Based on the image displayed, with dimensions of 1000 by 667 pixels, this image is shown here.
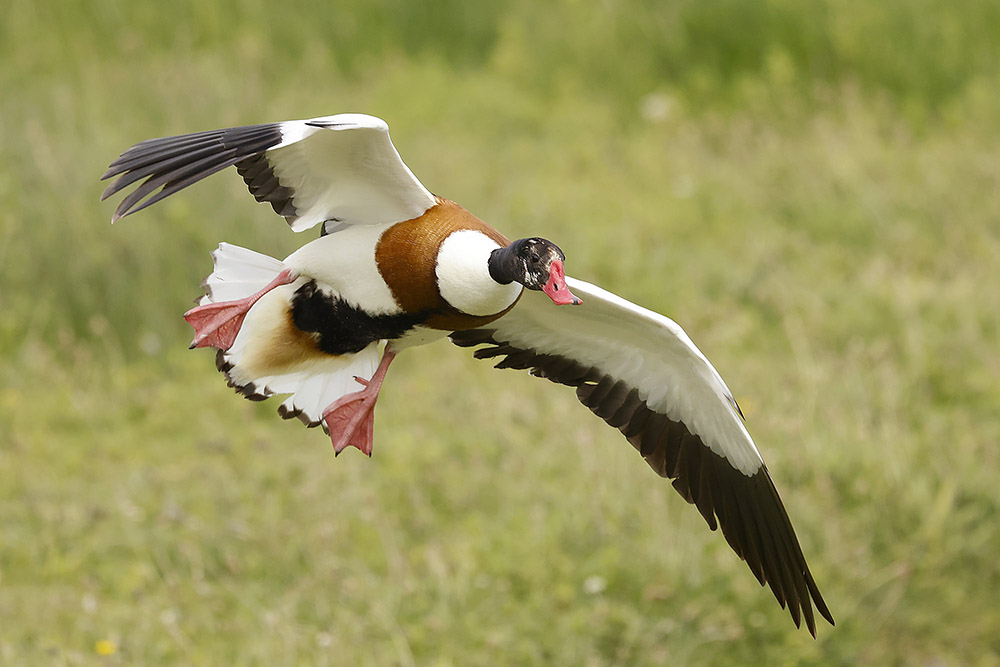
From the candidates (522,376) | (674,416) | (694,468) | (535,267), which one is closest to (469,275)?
(535,267)

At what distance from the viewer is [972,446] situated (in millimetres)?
4355

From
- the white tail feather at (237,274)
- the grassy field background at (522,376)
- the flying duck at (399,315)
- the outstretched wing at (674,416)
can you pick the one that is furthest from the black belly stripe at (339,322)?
the grassy field background at (522,376)

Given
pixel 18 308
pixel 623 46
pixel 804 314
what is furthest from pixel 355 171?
pixel 623 46

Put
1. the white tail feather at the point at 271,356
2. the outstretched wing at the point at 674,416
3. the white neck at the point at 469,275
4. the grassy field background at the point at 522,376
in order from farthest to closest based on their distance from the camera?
1. the grassy field background at the point at 522,376
2. the outstretched wing at the point at 674,416
3. the white tail feather at the point at 271,356
4. the white neck at the point at 469,275

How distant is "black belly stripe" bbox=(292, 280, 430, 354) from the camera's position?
112 inches

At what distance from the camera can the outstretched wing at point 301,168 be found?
2.44m

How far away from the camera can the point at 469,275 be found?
Result: 8.54 ft

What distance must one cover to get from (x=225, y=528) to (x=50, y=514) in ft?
1.96

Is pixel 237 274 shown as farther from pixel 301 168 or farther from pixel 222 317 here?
pixel 301 168

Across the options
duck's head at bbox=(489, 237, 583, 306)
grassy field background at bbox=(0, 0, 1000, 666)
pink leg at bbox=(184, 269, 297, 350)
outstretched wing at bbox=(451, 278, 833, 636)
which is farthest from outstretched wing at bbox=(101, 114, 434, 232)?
grassy field background at bbox=(0, 0, 1000, 666)

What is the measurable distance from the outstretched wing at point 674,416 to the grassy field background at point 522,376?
0.35 m

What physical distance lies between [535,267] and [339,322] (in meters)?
0.66

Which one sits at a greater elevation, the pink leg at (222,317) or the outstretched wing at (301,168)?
the outstretched wing at (301,168)

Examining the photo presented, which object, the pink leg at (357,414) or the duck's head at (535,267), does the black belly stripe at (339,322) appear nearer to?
the pink leg at (357,414)
